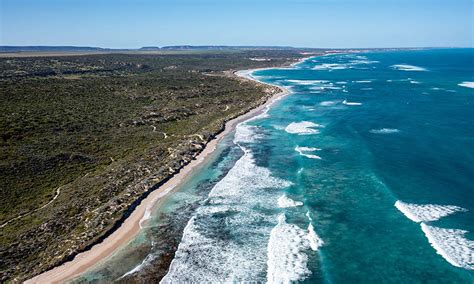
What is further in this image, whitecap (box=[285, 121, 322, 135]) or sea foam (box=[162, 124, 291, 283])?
whitecap (box=[285, 121, 322, 135])

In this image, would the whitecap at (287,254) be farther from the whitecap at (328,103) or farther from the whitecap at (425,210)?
the whitecap at (328,103)

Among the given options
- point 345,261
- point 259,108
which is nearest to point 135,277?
point 345,261

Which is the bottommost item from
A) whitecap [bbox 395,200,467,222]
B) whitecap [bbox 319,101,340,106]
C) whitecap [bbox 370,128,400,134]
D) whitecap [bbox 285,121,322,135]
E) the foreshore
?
whitecap [bbox 319,101,340,106]

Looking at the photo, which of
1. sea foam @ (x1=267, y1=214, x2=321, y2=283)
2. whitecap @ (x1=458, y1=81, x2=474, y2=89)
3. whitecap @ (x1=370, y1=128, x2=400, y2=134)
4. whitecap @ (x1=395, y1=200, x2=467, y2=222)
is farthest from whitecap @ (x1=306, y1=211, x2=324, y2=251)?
whitecap @ (x1=458, y1=81, x2=474, y2=89)

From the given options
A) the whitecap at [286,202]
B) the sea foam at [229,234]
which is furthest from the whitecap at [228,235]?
the whitecap at [286,202]

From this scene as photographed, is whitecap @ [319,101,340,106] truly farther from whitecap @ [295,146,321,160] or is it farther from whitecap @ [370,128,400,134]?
whitecap @ [295,146,321,160]

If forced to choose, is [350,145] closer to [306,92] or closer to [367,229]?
[367,229]

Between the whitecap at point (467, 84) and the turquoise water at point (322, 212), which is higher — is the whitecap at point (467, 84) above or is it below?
above
